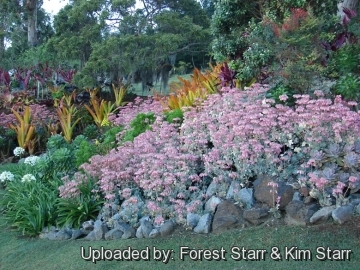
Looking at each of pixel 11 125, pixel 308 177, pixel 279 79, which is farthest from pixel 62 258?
pixel 11 125

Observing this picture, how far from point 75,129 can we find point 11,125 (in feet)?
4.69

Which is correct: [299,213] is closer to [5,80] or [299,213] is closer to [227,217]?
[227,217]

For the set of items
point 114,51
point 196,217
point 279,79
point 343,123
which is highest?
point 114,51

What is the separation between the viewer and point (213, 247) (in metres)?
3.93

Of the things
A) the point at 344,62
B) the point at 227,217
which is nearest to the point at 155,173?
the point at 227,217

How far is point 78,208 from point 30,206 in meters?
0.68

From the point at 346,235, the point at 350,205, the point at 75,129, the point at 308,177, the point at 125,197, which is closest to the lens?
the point at 346,235

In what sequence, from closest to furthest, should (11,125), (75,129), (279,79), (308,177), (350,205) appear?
(350,205) → (308,177) → (279,79) → (11,125) → (75,129)

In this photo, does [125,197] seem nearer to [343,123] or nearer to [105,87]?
[343,123]

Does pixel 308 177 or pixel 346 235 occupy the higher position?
pixel 308 177

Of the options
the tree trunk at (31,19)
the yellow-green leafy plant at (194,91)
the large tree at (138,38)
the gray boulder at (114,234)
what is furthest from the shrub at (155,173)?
the tree trunk at (31,19)

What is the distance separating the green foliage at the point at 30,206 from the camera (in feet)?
16.8

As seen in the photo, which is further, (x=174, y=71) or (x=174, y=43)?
(x=174, y=71)

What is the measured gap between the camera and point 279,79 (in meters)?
5.89
